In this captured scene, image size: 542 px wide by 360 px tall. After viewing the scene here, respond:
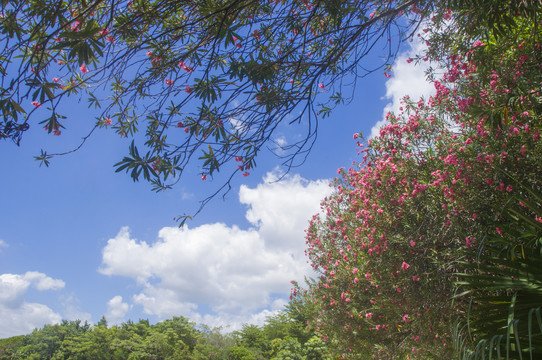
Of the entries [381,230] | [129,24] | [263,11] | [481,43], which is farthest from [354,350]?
[129,24]

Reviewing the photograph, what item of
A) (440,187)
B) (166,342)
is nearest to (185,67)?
(440,187)

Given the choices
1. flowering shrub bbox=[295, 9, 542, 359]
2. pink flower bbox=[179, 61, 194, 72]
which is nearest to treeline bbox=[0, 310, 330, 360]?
flowering shrub bbox=[295, 9, 542, 359]

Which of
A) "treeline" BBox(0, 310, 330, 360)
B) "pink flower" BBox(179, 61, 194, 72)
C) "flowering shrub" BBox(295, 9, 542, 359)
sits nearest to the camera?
"pink flower" BBox(179, 61, 194, 72)

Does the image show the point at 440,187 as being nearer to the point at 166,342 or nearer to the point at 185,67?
the point at 185,67

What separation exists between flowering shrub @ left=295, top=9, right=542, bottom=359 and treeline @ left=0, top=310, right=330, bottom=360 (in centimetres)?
1133

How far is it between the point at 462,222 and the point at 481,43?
8.17ft

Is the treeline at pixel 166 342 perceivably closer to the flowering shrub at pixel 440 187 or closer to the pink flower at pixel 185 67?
the flowering shrub at pixel 440 187

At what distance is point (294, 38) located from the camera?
4.15m

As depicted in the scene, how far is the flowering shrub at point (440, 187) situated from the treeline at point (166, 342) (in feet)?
37.2

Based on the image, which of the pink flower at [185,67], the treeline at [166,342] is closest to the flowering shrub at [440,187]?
the pink flower at [185,67]

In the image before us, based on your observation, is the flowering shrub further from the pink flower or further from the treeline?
the treeline

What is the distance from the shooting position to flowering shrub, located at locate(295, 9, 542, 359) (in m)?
4.59

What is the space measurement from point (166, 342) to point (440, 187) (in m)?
19.1

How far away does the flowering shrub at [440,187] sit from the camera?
181 inches
